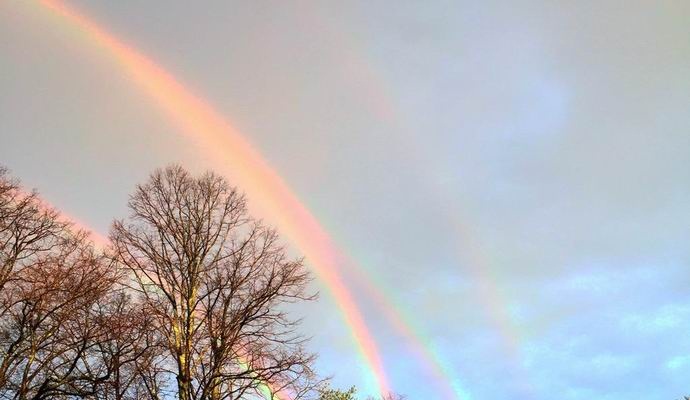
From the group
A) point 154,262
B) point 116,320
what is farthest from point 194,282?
point 116,320

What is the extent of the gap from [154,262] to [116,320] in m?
2.37

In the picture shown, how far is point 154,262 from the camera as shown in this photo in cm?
1931

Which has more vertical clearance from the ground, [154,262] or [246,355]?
[154,262]

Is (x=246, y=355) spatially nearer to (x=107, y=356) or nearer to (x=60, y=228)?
(x=107, y=356)

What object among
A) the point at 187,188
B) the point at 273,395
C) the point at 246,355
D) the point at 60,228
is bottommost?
the point at 273,395

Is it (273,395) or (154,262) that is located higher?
(154,262)

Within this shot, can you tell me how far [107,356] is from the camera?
20.1 meters

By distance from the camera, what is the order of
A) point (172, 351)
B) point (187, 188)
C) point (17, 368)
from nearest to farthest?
point (172, 351), point (17, 368), point (187, 188)

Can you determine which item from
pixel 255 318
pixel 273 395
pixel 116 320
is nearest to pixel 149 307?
pixel 116 320

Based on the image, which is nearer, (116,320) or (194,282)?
(116,320)

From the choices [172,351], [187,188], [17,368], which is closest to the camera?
[172,351]

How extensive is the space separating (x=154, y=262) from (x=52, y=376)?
4.46 meters

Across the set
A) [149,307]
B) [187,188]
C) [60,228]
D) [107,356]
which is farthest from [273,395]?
[60,228]

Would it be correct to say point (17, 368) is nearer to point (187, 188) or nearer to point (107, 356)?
point (107, 356)
